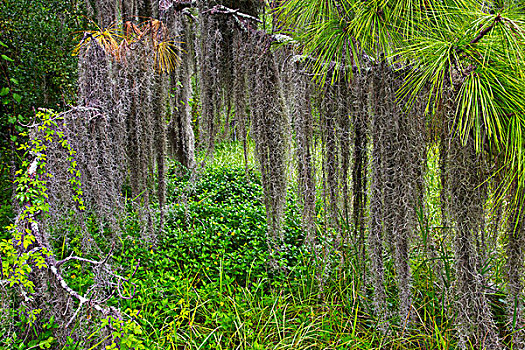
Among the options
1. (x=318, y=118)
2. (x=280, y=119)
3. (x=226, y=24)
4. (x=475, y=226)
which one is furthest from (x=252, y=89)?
(x=475, y=226)

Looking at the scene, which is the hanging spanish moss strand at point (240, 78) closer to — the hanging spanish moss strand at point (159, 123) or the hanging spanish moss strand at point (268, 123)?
the hanging spanish moss strand at point (268, 123)

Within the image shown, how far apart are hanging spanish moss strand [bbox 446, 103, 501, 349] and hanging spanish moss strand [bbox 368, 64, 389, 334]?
30 cm

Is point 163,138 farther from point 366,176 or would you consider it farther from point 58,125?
point 366,176

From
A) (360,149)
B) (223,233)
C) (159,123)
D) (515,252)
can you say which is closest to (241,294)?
(223,233)

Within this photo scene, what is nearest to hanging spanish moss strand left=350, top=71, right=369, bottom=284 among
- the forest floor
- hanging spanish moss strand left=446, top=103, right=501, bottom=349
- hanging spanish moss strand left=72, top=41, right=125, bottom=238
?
hanging spanish moss strand left=446, top=103, right=501, bottom=349

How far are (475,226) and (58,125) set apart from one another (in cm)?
216

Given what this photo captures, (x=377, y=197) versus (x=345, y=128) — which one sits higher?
(x=345, y=128)

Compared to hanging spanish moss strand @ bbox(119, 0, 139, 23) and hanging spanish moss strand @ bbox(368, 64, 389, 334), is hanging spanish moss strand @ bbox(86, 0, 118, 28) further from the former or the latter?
hanging spanish moss strand @ bbox(368, 64, 389, 334)

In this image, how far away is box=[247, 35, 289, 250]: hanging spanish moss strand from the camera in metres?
2.05

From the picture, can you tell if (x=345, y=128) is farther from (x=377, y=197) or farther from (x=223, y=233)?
(x=223, y=233)

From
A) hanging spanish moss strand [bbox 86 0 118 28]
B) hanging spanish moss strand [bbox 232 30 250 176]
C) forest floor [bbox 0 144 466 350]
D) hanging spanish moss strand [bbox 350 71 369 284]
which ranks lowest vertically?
forest floor [bbox 0 144 466 350]

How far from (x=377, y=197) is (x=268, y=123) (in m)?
0.73

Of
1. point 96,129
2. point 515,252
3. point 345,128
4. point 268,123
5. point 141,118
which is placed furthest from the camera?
point 141,118

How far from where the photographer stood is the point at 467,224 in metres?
1.56
